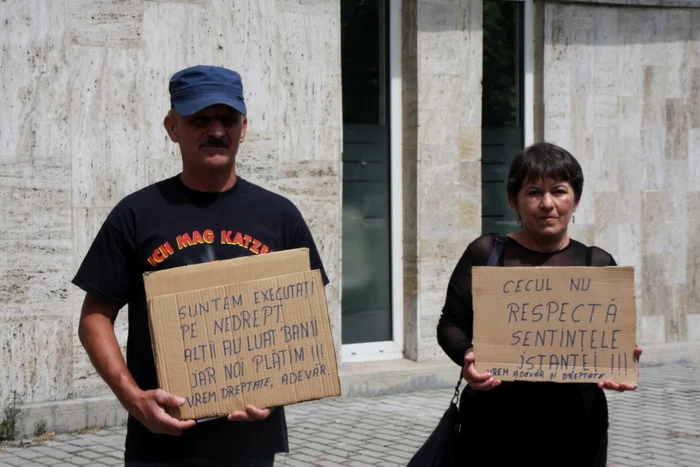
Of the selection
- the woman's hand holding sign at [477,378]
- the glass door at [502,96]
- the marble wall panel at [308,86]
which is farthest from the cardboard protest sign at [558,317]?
the glass door at [502,96]

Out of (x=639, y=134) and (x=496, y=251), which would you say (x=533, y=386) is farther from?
(x=639, y=134)

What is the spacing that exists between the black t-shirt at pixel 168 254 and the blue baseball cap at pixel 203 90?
0.82 ft

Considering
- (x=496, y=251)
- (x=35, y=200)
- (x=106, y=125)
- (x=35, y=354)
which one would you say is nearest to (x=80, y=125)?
(x=106, y=125)

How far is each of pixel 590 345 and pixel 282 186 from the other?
16.7ft

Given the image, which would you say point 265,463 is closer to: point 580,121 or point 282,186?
point 282,186

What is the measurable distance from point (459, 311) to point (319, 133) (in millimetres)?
4969

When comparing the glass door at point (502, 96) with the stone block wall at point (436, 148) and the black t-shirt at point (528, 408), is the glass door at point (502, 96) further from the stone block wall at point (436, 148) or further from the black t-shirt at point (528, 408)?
the black t-shirt at point (528, 408)

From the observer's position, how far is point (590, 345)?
11.9ft

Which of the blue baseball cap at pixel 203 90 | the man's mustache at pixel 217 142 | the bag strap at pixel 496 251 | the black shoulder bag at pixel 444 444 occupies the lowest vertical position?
the black shoulder bag at pixel 444 444

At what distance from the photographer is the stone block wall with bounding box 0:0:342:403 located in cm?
746

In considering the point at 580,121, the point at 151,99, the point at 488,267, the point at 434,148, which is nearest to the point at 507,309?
the point at 488,267

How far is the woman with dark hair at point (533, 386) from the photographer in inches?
143

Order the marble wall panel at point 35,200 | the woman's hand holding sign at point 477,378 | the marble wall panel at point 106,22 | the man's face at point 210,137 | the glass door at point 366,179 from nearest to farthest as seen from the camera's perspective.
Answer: the man's face at point 210,137, the woman's hand holding sign at point 477,378, the marble wall panel at point 35,200, the marble wall panel at point 106,22, the glass door at point 366,179

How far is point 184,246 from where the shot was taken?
10.5 feet
